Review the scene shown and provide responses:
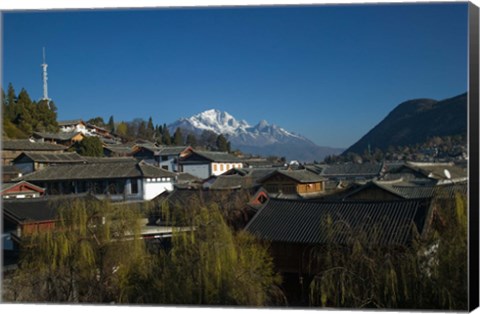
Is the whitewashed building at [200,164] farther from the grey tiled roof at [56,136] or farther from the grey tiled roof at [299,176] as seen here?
the grey tiled roof at [56,136]

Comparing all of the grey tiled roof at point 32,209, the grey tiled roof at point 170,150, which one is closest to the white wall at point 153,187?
the grey tiled roof at point 170,150

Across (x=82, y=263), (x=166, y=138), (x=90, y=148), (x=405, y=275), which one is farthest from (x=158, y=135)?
(x=405, y=275)

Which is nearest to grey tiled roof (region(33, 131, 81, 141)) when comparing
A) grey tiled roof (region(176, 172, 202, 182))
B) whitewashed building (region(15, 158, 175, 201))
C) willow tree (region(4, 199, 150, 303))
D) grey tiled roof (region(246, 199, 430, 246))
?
whitewashed building (region(15, 158, 175, 201))

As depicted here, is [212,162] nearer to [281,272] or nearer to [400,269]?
[281,272]

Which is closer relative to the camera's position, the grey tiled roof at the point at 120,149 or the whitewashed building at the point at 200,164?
the whitewashed building at the point at 200,164

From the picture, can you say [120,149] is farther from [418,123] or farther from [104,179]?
[418,123]

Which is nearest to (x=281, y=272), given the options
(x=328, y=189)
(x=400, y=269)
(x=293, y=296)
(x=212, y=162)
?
(x=293, y=296)

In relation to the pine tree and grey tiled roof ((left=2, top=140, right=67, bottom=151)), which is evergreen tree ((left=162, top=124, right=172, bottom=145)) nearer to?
the pine tree
